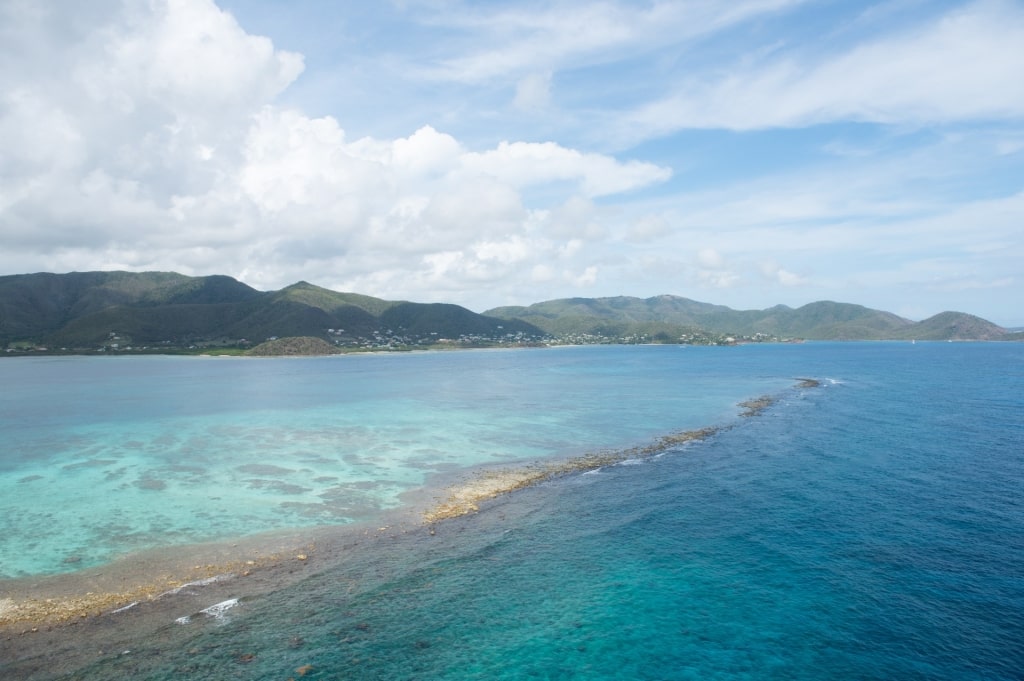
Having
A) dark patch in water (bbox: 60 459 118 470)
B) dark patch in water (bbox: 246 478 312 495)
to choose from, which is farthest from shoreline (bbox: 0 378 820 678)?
dark patch in water (bbox: 60 459 118 470)

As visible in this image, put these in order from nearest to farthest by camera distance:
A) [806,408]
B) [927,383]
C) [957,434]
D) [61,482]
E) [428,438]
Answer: [61,482] < [957,434] < [428,438] < [806,408] < [927,383]

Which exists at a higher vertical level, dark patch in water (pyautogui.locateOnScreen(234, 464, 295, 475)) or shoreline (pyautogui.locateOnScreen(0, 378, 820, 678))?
dark patch in water (pyautogui.locateOnScreen(234, 464, 295, 475))

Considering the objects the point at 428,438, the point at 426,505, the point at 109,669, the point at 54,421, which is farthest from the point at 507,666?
the point at 54,421

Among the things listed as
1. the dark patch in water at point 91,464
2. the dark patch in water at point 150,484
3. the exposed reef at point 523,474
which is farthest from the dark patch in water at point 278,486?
the dark patch in water at point 91,464

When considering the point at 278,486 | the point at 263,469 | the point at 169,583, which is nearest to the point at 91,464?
the point at 263,469

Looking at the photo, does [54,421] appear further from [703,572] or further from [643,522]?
[703,572]

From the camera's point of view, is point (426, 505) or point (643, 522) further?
point (426, 505)

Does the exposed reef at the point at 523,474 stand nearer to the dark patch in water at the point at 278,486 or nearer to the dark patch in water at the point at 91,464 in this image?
the dark patch in water at the point at 278,486

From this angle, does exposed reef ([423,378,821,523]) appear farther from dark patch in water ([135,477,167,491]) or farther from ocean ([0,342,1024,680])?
dark patch in water ([135,477,167,491])

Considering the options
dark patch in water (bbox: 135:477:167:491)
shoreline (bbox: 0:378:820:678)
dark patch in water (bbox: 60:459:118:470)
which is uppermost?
dark patch in water (bbox: 60:459:118:470)
